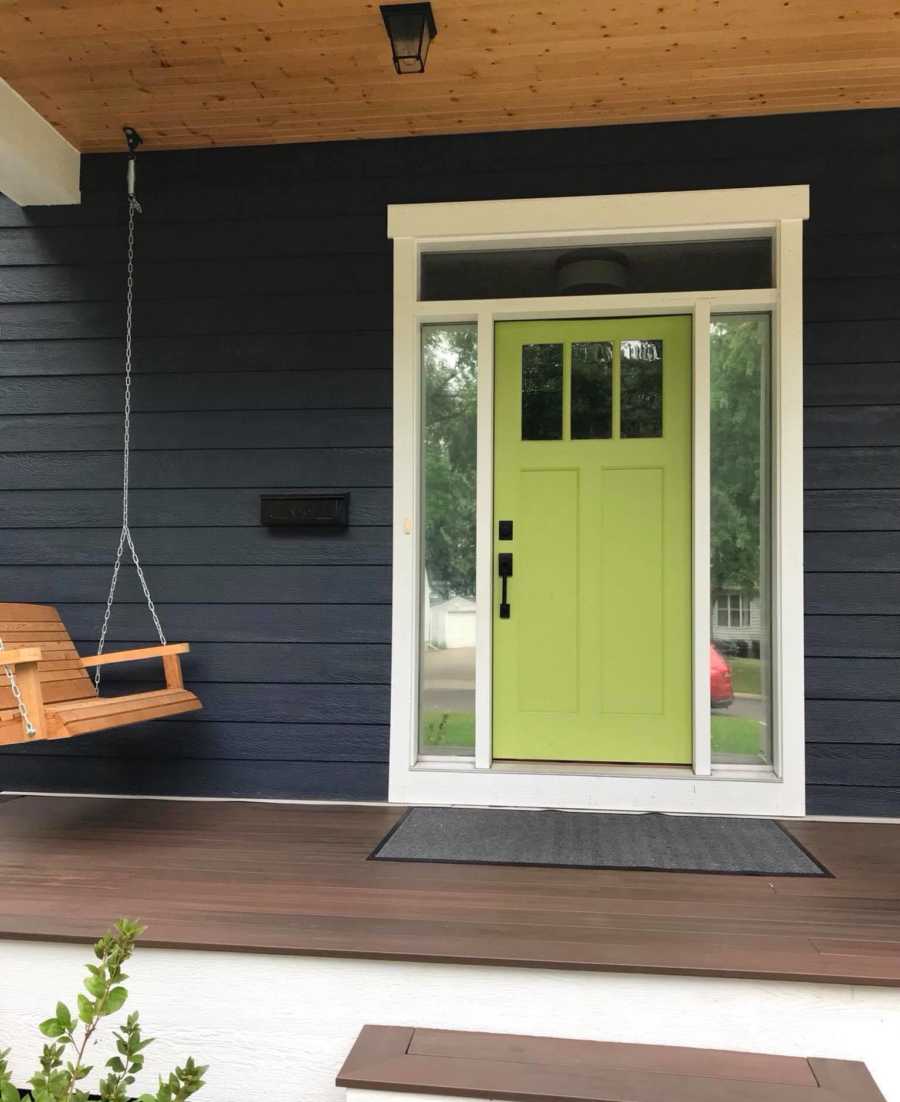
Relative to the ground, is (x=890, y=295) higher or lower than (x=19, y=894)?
higher

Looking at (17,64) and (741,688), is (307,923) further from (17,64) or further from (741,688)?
(17,64)

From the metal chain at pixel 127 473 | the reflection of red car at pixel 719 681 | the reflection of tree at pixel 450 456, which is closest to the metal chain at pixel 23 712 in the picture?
the metal chain at pixel 127 473

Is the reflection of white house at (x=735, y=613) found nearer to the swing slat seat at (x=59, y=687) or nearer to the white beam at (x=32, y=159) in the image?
the swing slat seat at (x=59, y=687)

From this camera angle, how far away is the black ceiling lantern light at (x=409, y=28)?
8.74ft

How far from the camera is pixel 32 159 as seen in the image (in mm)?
3324

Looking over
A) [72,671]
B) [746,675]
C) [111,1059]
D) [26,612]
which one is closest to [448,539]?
[746,675]

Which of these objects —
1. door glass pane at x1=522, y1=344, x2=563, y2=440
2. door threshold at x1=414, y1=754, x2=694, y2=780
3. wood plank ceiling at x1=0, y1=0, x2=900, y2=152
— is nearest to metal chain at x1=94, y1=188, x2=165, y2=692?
wood plank ceiling at x1=0, y1=0, x2=900, y2=152

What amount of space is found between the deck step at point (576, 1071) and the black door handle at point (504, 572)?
1.82 m

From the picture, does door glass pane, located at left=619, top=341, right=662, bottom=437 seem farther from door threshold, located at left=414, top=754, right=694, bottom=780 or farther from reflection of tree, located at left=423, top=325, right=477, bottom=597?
door threshold, located at left=414, top=754, right=694, bottom=780

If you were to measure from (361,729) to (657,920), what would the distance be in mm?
1568

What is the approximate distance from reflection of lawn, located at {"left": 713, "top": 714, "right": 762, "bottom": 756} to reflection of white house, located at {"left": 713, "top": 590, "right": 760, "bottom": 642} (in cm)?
34

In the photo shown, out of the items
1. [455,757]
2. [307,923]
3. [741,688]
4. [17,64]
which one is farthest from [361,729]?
[17,64]

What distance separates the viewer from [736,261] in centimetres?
333

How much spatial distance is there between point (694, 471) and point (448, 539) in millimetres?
1036
